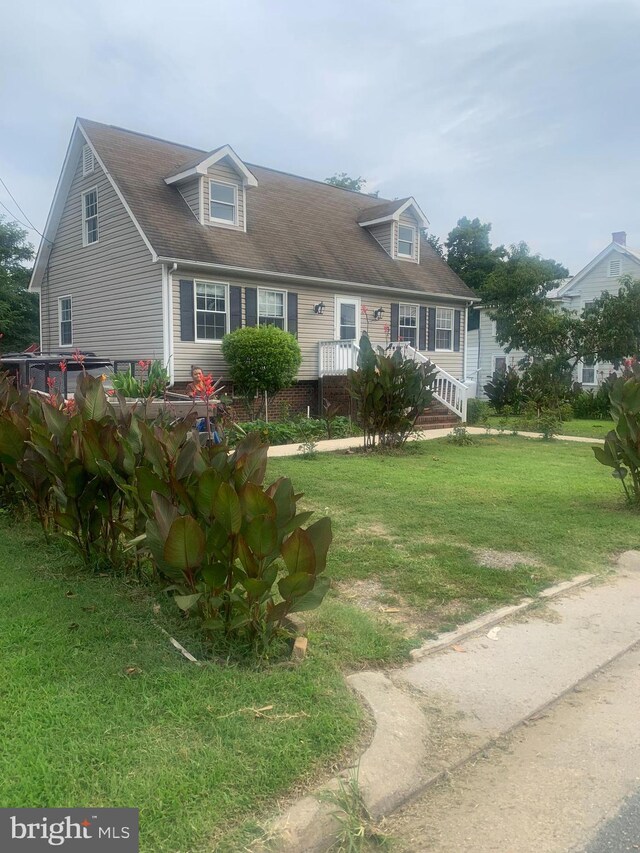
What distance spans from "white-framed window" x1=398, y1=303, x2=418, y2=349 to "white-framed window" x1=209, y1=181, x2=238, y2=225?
5.82 m

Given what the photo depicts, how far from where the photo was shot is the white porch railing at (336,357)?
1744 centimetres

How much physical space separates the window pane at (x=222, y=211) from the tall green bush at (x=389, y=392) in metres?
7.02

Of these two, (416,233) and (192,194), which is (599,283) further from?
(192,194)

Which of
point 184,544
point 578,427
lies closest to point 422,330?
point 578,427

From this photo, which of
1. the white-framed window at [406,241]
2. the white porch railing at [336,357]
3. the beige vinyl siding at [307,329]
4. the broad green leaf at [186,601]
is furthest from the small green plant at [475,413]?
the broad green leaf at [186,601]

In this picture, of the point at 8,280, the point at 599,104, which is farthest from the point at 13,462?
the point at 8,280

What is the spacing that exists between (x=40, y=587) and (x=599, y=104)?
10544 mm

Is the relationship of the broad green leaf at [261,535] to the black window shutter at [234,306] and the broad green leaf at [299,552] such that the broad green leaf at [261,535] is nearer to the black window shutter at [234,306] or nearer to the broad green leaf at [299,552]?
the broad green leaf at [299,552]

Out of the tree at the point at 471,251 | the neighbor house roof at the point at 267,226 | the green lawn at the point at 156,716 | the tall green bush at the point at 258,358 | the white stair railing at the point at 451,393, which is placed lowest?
the green lawn at the point at 156,716

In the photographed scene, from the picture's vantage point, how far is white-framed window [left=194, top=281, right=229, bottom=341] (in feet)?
51.0

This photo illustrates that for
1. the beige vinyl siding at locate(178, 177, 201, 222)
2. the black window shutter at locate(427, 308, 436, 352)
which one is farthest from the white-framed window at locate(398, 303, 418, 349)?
the beige vinyl siding at locate(178, 177, 201, 222)

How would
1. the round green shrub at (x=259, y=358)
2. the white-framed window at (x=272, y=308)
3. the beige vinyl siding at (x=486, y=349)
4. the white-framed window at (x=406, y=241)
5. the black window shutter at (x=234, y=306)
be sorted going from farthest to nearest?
1. the beige vinyl siding at (x=486, y=349)
2. the white-framed window at (x=406, y=241)
3. the white-framed window at (x=272, y=308)
4. the black window shutter at (x=234, y=306)
5. the round green shrub at (x=259, y=358)

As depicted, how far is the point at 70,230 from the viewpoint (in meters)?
18.5

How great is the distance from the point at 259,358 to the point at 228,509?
12051 millimetres
